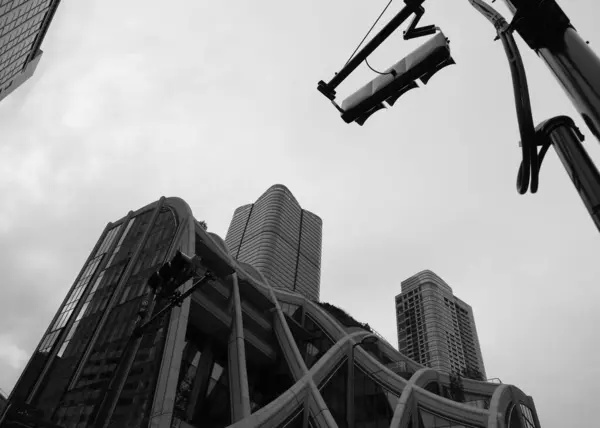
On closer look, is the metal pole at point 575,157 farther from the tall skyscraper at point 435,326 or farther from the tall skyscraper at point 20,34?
the tall skyscraper at point 435,326

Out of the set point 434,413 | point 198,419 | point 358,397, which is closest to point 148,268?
point 198,419

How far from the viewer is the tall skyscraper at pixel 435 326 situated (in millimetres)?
150875

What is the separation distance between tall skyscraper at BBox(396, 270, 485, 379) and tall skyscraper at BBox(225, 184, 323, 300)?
37.7m

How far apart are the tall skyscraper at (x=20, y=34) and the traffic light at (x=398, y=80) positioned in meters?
60.3

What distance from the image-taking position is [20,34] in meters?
64.2

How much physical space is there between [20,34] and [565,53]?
8009 centimetres

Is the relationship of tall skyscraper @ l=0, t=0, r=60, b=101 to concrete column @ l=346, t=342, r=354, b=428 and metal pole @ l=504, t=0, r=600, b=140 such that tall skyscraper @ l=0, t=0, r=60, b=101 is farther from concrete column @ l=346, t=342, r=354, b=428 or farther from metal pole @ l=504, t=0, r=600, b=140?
metal pole @ l=504, t=0, r=600, b=140

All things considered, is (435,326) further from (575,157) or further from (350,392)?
(575,157)

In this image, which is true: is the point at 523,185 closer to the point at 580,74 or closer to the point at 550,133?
the point at 550,133

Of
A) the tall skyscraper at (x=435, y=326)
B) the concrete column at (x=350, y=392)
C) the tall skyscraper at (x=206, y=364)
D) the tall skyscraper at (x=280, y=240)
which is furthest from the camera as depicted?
the tall skyscraper at (x=435, y=326)

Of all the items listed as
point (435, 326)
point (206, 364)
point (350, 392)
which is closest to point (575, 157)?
point (206, 364)

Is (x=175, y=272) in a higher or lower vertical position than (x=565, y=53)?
higher

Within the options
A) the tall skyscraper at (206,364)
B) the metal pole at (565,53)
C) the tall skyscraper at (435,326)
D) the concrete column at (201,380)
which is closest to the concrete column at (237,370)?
the tall skyscraper at (206,364)

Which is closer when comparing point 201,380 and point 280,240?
point 201,380
